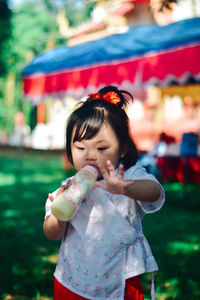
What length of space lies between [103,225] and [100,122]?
1.35ft

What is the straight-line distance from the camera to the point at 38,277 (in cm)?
309

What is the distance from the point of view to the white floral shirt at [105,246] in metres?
1.54

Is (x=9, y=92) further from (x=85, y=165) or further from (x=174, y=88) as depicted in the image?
(x=85, y=165)

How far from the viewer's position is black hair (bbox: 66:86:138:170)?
5.17 feet

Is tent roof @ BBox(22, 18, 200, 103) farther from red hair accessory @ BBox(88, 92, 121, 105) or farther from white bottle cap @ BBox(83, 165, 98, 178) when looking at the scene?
white bottle cap @ BBox(83, 165, 98, 178)

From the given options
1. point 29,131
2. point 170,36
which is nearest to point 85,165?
point 170,36

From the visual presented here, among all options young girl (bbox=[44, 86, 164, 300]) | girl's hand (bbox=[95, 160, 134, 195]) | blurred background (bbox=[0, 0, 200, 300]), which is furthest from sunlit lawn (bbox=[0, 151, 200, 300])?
girl's hand (bbox=[95, 160, 134, 195])

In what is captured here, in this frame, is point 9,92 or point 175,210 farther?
point 9,92

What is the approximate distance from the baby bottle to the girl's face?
9 cm

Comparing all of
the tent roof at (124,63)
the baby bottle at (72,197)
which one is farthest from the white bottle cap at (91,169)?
the tent roof at (124,63)

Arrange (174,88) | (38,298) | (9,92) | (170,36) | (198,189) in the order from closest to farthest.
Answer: (38,298)
(170,36)
(198,189)
(174,88)
(9,92)

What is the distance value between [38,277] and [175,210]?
9.63ft

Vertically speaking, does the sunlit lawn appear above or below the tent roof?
below

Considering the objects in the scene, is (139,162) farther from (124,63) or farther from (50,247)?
(124,63)
